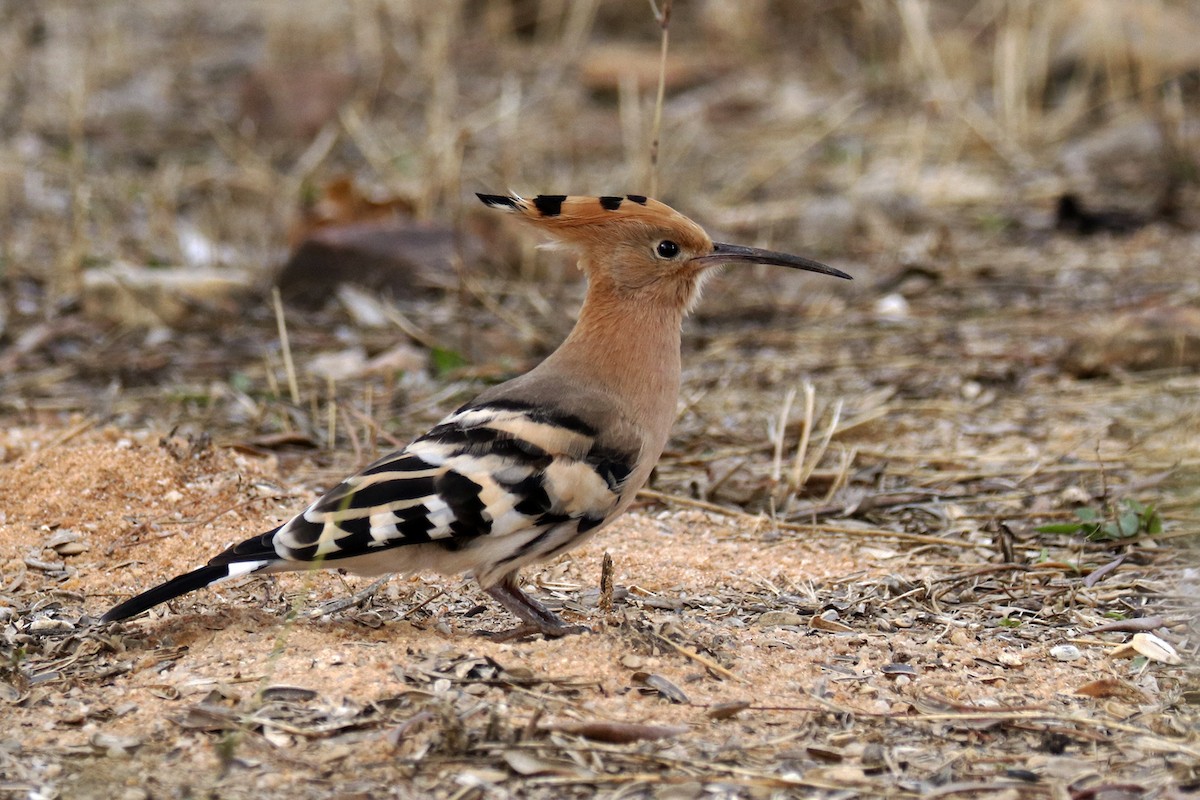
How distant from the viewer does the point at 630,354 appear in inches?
120

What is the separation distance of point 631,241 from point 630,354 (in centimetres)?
28

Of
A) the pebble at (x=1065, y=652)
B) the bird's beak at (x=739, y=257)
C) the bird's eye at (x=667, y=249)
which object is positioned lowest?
the pebble at (x=1065, y=652)

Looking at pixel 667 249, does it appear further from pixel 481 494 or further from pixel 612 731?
pixel 612 731

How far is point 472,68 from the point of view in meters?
9.09

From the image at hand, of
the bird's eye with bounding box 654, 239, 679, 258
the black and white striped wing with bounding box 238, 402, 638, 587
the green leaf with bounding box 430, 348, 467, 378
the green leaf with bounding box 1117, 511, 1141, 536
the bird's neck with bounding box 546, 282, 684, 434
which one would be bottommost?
the green leaf with bounding box 1117, 511, 1141, 536

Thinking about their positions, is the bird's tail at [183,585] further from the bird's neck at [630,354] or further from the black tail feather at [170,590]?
the bird's neck at [630,354]

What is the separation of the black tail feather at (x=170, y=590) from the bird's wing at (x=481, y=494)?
0.10 feet

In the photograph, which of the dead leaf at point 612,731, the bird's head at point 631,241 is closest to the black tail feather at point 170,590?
the dead leaf at point 612,731

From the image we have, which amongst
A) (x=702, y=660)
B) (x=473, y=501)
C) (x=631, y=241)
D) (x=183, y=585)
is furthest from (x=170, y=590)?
(x=631, y=241)

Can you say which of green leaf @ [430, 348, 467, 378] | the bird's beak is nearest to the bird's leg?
the bird's beak

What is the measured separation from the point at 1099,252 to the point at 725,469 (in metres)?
2.89

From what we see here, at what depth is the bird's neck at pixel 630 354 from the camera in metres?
3.01

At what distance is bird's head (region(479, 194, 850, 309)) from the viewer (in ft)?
10.3

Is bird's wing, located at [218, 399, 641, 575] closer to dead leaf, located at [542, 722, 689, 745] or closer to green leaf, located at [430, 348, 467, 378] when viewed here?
dead leaf, located at [542, 722, 689, 745]
